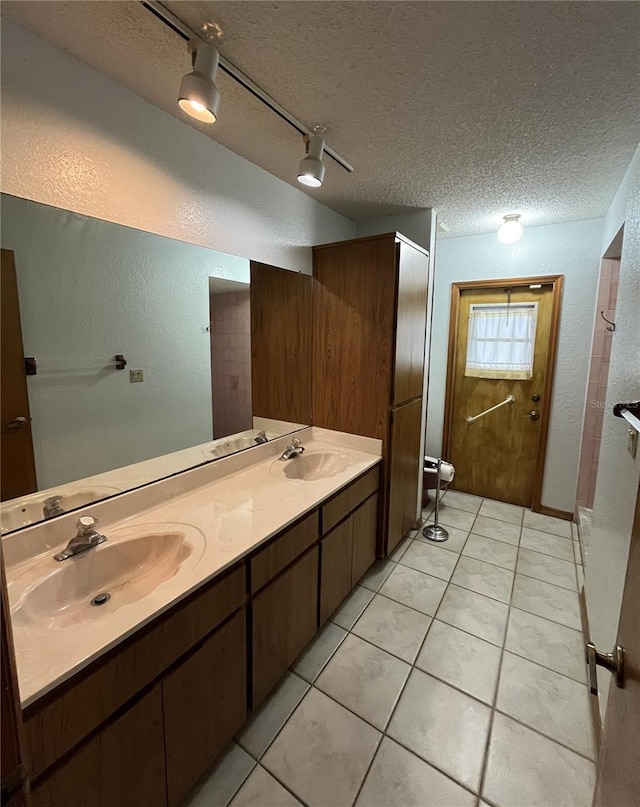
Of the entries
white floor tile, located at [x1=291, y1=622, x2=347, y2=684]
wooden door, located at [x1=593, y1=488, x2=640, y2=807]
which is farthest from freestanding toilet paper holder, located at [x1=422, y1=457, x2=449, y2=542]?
wooden door, located at [x1=593, y1=488, x2=640, y2=807]

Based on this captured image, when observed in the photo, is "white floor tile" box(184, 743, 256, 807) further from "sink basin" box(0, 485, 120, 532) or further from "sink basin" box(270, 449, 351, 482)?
"sink basin" box(270, 449, 351, 482)

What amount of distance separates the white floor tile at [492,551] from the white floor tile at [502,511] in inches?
16.2

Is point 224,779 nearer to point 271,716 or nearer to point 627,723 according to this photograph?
point 271,716

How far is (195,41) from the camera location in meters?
1.11

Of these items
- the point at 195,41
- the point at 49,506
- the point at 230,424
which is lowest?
the point at 49,506

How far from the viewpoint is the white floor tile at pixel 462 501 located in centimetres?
335

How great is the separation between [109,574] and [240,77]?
1.78 meters

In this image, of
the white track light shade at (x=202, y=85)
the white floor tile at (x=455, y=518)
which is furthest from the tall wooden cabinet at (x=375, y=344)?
the white track light shade at (x=202, y=85)

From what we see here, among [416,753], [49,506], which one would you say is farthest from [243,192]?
[416,753]

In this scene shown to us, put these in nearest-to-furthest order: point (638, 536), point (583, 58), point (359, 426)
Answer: point (638, 536)
point (583, 58)
point (359, 426)

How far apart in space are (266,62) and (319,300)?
1279 millimetres

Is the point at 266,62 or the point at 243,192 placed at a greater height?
the point at 266,62

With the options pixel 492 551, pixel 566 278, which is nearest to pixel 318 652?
pixel 492 551

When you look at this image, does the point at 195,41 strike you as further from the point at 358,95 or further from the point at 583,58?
the point at 583,58
